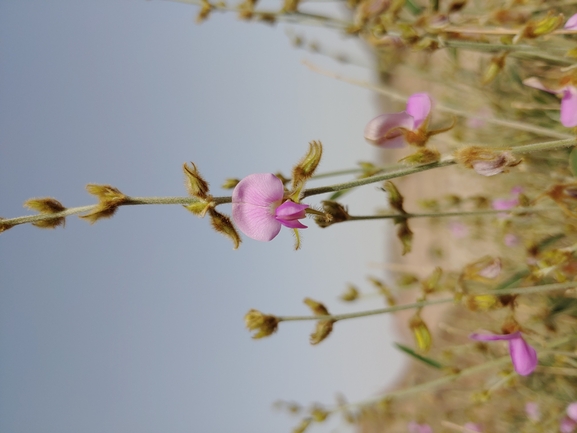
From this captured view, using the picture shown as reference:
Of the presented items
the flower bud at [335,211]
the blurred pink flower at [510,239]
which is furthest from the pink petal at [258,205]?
the blurred pink flower at [510,239]

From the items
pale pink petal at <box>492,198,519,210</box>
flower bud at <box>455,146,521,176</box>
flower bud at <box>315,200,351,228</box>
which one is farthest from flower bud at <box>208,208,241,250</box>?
pale pink petal at <box>492,198,519,210</box>

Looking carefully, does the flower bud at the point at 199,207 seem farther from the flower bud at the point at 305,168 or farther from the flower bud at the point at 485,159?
the flower bud at the point at 485,159

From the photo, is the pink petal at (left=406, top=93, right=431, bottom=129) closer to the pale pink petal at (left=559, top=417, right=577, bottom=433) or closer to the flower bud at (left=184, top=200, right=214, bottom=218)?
the flower bud at (left=184, top=200, right=214, bottom=218)

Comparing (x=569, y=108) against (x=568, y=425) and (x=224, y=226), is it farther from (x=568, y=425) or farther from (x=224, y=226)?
(x=568, y=425)

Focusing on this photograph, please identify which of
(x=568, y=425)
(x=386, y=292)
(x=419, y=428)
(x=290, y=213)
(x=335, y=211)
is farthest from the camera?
(x=419, y=428)

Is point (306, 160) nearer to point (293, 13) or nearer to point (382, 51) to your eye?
point (293, 13)

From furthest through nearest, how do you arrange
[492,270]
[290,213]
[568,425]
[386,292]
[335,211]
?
[568,425] < [386,292] < [492,270] < [335,211] < [290,213]

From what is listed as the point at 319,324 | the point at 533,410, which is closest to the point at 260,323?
the point at 319,324
